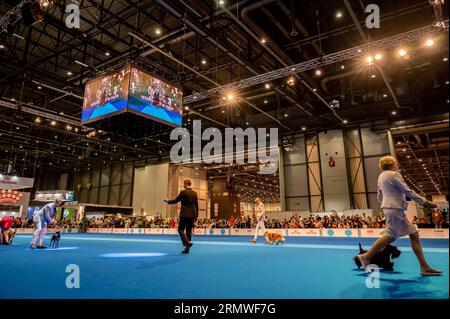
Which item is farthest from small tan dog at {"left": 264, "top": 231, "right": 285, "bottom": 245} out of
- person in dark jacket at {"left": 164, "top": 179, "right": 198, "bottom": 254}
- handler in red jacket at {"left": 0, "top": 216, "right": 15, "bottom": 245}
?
handler in red jacket at {"left": 0, "top": 216, "right": 15, "bottom": 245}

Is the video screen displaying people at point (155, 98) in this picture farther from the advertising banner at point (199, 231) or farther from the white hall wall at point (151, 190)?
the white hall wall at point (151, 190)

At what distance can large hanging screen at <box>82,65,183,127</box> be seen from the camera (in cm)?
944

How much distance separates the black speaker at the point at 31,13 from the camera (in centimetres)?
959

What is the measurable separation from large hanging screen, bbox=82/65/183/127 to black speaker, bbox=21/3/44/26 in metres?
2.64

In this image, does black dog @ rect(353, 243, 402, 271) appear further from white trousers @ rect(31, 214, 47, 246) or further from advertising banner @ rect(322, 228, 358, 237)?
advertising banner @ rect(322, 228, 358, 237)

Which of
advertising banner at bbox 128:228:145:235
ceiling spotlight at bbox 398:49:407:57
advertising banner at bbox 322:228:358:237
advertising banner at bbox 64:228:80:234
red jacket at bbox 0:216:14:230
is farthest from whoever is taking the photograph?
advertising banner at bbox 64:228:80:234

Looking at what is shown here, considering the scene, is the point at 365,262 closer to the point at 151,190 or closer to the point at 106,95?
the point at 106,95

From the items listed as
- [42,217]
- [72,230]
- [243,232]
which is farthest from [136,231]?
[42,217]

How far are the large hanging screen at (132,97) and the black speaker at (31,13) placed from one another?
8.65ft

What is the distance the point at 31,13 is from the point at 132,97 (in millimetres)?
4655

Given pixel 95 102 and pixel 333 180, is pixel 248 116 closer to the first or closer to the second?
pixel 333 180

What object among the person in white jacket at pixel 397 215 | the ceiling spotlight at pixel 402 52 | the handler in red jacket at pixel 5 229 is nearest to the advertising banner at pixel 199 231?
the handler in red jacket at pixel 5 229

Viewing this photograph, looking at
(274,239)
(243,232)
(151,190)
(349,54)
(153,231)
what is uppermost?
(349,54)

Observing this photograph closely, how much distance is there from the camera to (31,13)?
31.7 feet
